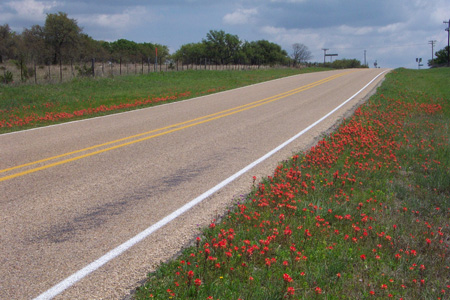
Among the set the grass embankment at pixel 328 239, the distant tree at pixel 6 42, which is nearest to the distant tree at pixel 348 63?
the distant tree at pixel 6 42

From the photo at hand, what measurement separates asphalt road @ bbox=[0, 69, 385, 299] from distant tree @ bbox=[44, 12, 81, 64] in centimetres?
4787

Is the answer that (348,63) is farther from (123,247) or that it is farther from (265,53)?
(123,247)

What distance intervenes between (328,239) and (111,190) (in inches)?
131

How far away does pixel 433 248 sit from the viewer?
16.3 feet

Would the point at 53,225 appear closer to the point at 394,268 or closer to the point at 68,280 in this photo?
the point at 68,280

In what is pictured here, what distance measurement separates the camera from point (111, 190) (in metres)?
6.44

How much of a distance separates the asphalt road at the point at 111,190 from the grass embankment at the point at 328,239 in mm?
408

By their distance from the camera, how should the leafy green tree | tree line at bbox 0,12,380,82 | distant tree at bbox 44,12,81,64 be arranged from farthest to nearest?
the leafy green tree, distant tree at bbox 44,12,81,64, tree line at bbox 0,12,380,82

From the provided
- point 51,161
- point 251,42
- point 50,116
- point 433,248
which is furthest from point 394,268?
point 251,42

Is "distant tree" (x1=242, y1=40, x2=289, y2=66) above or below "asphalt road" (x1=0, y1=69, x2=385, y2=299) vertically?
above

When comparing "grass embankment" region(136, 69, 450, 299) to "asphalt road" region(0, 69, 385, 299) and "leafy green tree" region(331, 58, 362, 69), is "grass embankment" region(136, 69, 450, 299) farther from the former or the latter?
"leafy green tree" region(331, 58, 362, 69)

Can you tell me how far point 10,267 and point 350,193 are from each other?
4754 millimetres

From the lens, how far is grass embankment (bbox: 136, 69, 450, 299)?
12.7 ft

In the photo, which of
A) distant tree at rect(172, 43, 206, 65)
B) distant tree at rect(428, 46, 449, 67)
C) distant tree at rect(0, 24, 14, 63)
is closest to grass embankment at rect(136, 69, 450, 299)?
distant tree at rect(0, 24, 14, 63)
